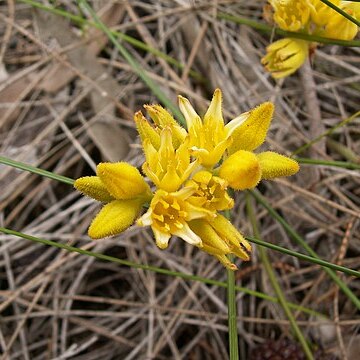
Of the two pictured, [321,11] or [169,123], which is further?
[321,11]

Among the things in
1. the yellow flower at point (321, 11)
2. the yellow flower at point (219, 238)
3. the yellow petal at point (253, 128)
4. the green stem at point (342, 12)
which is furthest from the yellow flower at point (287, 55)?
the yellow flower at point (219, 238)

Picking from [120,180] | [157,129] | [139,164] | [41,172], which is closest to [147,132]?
[157,129]

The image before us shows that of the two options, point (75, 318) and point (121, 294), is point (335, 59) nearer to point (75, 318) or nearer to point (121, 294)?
point (121, 294)

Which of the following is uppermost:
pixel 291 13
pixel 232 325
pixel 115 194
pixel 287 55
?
pixel 115 194

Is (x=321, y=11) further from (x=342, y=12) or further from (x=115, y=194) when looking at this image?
(x=115, y=194)

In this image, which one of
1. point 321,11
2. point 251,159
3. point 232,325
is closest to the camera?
point 251,159

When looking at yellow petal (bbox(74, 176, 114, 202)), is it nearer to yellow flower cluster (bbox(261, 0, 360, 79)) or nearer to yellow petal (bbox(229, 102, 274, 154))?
yellow petal (bbox(229, 102, 274, 154))

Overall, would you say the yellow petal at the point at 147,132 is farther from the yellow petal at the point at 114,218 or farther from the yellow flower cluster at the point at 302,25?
the yellow flower cluster at the point at 302,25
